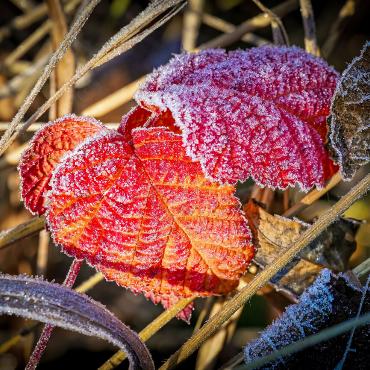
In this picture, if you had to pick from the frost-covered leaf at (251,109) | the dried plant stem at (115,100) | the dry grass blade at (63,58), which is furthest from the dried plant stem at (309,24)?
the dry grass blade at (63,58)

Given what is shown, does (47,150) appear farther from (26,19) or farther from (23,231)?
(26,19)

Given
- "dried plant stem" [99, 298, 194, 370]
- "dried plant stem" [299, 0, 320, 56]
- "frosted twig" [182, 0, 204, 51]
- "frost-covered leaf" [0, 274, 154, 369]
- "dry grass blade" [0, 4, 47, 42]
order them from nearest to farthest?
"frost-covered leaf" [0, 274, 154, 369] → "dried plant stem" [99, 298, 194, 370] → "dried plant stem" [299, 0, 320, 56] → "frosted twig" [182, 0, 204, 51] → "dry grass blade" [0, 4, 47, 42]

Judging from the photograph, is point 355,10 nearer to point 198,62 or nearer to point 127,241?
point 198,62

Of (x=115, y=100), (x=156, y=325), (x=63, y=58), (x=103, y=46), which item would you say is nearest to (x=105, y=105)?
(x=115, y=100)

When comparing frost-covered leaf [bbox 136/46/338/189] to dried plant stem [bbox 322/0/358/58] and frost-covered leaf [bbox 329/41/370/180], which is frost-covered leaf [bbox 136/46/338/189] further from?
dried plant stem [bbox 322/0/358/58]

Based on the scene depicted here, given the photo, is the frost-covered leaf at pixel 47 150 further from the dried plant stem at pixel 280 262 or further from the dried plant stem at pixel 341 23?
the dried plant stem at pixel 341 23

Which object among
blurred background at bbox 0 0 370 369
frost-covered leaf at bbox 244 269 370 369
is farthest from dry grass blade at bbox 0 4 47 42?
frost-covered leaf at bbox 244 269 370 369
